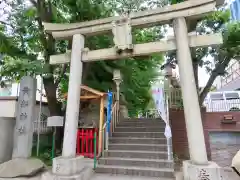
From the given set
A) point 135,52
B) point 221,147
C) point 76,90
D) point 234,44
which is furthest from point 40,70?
point 221,147

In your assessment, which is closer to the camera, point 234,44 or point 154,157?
point 154,157

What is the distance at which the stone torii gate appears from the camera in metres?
5.01

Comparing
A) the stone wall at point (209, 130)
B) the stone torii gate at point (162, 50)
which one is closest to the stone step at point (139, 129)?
the stone wall at point (209, 130)

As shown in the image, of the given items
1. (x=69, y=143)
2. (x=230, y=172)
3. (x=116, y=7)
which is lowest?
(x=230, y=172)

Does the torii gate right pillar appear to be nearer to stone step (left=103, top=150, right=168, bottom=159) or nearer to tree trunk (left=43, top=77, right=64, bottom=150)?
stone step (left=103, top=150, right=168, bottom=159)

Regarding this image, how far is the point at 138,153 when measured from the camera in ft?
22.7

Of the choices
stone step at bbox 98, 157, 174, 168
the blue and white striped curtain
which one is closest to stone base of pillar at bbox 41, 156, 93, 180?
stone step at bbox 98, 157, 174, 168

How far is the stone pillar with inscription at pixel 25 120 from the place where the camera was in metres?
6.96

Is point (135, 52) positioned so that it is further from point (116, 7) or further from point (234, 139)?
point (234, 139)

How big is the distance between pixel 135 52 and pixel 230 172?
15.7 ft

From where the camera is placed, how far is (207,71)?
948 cm

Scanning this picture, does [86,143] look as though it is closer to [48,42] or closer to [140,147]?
[140,147]

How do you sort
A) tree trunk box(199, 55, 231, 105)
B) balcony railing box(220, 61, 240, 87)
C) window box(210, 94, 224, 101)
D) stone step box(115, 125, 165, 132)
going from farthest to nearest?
balcony railing box(220, 61, 240, 87) < window box(210, 94, 224, 101) < tree trunk box(199, 55, 231, 105) < stone step box(115, 125, 165, 132)

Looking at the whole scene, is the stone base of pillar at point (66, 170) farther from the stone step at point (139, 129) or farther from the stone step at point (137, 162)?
the stone step at point (139, 129)
